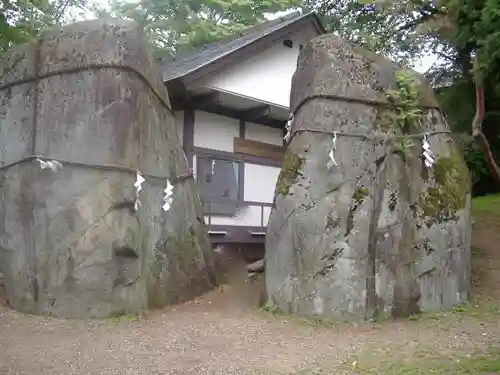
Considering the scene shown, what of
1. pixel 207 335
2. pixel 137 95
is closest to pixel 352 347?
pixel 207 335

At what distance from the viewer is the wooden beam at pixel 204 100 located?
12.2 meters

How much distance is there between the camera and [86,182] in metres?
8.09

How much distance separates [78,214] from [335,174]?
393cm

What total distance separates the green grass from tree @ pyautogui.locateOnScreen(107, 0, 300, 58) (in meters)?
10.0

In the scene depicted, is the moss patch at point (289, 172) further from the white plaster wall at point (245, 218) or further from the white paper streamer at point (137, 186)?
the white plaster wall at point (245, 218)

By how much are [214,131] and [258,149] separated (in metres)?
1.51

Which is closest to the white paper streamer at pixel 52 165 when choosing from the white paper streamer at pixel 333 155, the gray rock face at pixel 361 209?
the gray rock face at pixel 361 209

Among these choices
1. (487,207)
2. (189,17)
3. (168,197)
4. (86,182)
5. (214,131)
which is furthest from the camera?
(189,17)

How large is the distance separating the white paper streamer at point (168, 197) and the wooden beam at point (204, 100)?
11.4ft

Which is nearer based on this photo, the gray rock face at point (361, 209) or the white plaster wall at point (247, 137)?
the gray rock face at point (361, 209)

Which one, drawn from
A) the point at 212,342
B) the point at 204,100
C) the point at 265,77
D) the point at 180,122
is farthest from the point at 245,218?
the point at 212,342

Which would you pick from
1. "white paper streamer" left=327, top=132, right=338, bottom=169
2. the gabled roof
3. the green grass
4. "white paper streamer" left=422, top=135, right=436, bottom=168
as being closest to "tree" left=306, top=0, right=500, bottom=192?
the green grass

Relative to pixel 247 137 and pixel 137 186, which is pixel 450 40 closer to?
pixel 247 137

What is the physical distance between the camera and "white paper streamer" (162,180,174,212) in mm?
9156
